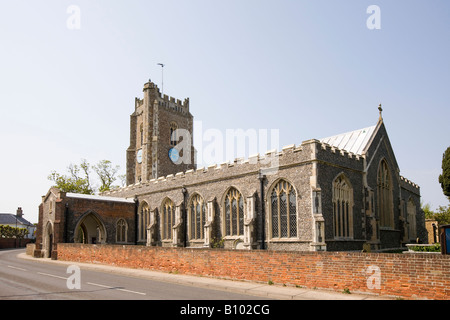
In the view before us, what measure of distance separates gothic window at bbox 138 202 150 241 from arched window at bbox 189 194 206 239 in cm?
643

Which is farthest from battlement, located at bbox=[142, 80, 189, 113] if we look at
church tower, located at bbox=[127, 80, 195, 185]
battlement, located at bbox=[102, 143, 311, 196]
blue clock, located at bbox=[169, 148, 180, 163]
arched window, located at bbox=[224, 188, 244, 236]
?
arched window, located at bbox=[224, 188, 244, 236]

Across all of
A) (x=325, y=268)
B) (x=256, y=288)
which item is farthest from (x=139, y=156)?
(x=325, y=268)

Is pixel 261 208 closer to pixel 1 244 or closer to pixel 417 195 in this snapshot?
pixel 417 195

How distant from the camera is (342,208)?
2191cm

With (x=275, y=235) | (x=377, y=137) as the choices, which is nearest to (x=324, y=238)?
(x=275, y=235)

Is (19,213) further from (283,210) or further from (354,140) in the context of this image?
(354,140)

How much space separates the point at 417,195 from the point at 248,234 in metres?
20.3

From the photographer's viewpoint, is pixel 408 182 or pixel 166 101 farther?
pixel 166 101

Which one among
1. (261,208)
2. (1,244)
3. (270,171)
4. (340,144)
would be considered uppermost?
(340,144)

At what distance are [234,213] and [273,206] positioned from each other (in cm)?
334

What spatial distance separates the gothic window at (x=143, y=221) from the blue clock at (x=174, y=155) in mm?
10683

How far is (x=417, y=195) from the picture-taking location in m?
34.4

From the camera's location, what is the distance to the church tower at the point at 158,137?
4162cm
